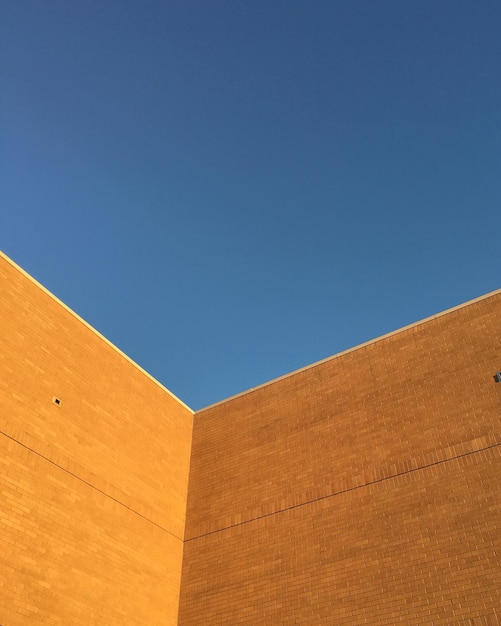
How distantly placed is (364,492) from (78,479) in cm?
536

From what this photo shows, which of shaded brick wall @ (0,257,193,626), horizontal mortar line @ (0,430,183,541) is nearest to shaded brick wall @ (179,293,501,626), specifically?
horizontal mortar line @ (0,430,183,541)

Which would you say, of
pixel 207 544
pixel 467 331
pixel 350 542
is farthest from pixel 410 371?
pixel 207 544

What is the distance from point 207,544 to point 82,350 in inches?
192

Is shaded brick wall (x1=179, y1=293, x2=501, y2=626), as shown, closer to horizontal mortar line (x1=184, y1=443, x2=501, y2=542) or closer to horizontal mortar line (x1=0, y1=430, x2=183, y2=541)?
horizontal mortar line (x1=184, y1=443, x2=501, y2=542)

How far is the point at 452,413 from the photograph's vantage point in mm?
11523

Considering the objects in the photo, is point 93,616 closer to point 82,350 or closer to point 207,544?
point 207,544

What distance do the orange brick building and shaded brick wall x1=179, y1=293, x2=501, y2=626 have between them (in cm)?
3

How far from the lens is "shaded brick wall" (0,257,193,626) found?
994cm

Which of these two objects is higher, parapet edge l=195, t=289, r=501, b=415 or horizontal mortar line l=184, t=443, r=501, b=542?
parapet edge l=195, t=289, r=501, b=415

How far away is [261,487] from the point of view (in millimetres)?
13055

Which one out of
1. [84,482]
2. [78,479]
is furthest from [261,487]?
[78,479]

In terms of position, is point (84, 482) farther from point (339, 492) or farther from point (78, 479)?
point (339, 492)

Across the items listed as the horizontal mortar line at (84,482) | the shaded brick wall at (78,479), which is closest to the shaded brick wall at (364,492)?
the horizontal mortar line at (84,482)

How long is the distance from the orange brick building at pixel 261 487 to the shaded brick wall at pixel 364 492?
0.03m
